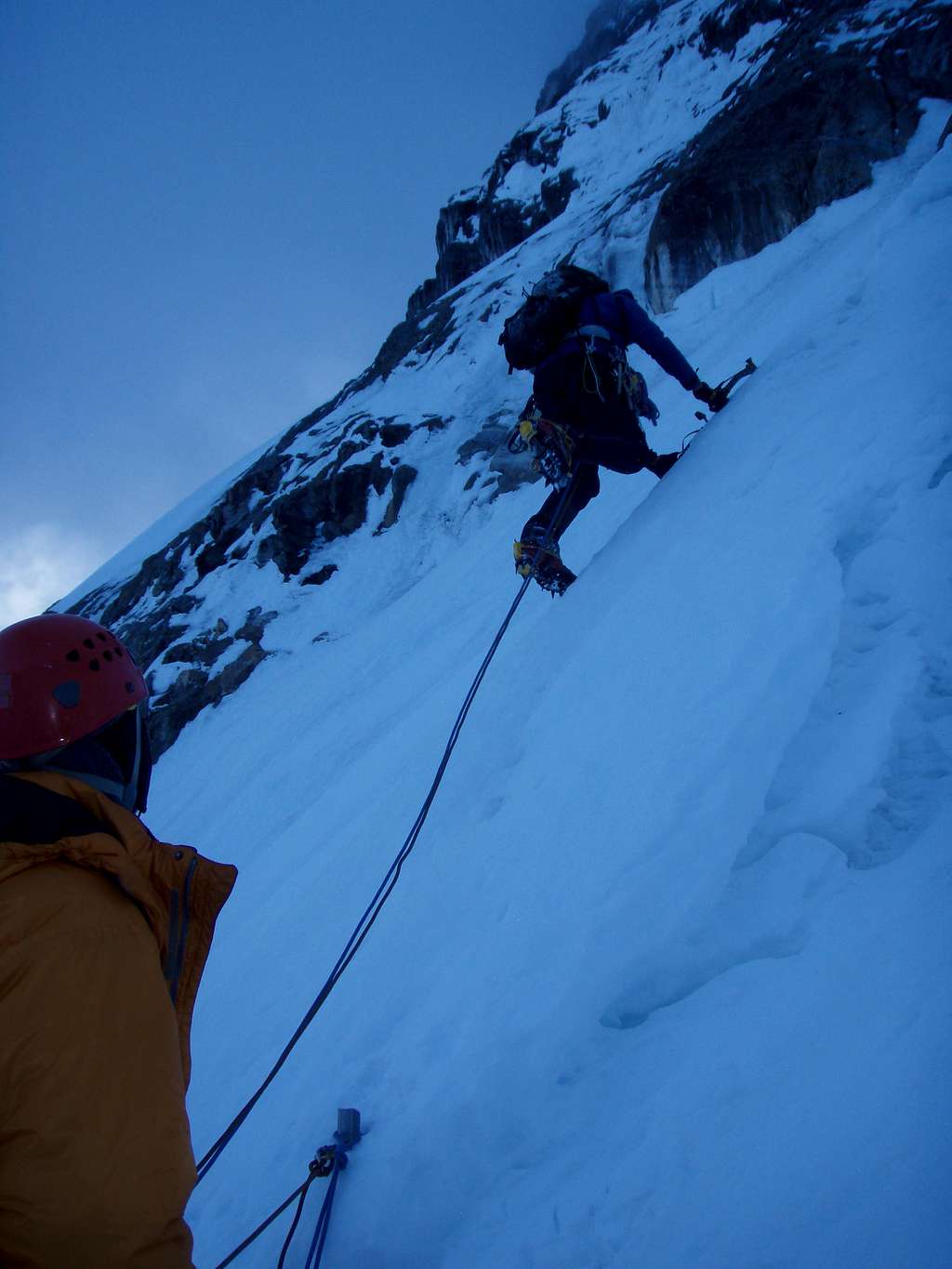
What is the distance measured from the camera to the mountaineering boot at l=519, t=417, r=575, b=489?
3.96m

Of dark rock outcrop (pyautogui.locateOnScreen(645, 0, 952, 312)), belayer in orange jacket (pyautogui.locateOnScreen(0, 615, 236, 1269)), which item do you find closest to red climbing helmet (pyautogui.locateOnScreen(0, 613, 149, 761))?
belayer in orange jacket (pyautogui.locateOnScreen(0, 615, 236, 1269))

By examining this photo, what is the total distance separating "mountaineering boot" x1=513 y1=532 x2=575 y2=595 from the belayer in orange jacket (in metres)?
2.94

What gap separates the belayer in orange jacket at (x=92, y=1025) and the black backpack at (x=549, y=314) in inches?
133

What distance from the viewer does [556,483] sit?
408 cm

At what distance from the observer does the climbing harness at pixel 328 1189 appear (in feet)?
5.06

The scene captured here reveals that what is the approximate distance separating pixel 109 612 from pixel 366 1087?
2451cm

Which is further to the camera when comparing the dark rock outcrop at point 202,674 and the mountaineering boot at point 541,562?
the dark rock outcrop at point 202,674

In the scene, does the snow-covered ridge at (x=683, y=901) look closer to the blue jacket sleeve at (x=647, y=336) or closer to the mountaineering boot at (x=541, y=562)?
the mountaineering boot at (x=541, y=562)

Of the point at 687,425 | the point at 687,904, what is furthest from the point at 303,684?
the point at 687,904

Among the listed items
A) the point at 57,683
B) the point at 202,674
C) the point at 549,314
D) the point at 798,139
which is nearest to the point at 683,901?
the point at 57,683

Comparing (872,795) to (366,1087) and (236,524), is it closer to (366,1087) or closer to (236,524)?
(366,1087)

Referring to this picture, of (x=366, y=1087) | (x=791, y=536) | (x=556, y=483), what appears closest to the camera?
(x=366, y=1087)

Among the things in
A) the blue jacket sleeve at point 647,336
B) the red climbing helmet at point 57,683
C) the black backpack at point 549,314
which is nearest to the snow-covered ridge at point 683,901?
the blue jacket sleeve at point 647,336

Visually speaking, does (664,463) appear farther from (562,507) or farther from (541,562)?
(541,562)
